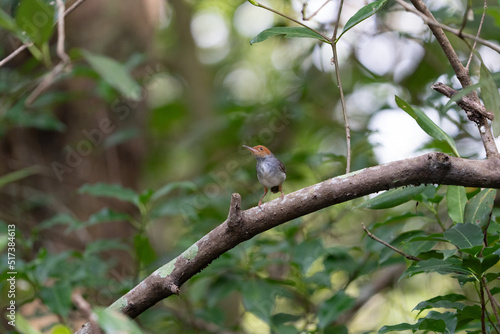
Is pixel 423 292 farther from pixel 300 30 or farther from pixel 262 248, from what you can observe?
pixel 300 30

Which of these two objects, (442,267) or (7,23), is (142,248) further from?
(442,267)

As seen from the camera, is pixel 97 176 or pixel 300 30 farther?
pixel 97 176

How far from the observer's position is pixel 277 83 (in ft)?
27.4

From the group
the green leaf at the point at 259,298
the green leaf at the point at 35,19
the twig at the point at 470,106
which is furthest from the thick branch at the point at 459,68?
the green leaf at the point at 259,298

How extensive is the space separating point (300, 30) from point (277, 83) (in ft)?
20.5

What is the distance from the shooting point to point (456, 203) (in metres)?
2.25

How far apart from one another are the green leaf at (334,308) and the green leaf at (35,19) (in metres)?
2.12

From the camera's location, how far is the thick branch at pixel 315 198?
5.80ft

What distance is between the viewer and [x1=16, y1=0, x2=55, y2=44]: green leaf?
6.90ft

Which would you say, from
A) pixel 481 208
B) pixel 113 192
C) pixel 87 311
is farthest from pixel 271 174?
pixel 87 311

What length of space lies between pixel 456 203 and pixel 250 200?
2229mm

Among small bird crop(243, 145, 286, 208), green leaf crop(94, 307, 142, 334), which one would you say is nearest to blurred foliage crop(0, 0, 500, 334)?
green leaf crop(94, 307, 142, 334)

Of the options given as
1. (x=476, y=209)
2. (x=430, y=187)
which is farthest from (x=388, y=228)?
(x=476, y=209)

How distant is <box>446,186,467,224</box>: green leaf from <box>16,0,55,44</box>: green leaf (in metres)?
1.96
